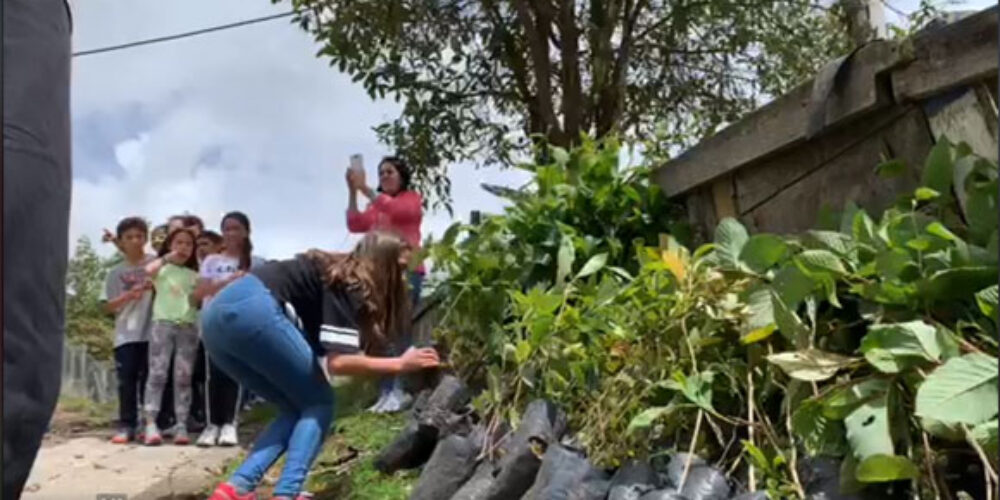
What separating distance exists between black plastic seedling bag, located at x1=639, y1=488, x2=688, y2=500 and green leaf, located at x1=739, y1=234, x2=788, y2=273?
19.8 inches

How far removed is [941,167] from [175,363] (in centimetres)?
374

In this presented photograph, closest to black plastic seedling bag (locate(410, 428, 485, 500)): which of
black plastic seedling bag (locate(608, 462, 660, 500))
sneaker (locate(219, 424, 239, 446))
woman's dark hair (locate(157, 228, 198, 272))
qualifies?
black plastic seedling bag (locate(608, 462, 660, 500))

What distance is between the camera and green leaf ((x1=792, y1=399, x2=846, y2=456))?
6.31ft

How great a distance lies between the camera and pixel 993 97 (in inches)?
85.1

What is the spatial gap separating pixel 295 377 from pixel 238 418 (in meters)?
2.34

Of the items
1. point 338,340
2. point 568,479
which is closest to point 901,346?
point 568,479

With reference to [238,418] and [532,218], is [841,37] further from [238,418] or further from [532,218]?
[238,418]

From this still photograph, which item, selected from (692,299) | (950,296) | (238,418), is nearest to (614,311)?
(692,299)

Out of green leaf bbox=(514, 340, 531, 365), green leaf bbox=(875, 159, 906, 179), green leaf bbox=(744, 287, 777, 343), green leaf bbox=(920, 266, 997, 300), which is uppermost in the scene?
green leaf bbox=(875, 159, 906, 179)

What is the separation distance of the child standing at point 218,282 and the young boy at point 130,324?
A: 1.09 ft

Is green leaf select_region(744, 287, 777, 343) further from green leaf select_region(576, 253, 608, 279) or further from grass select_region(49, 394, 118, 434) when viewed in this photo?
grass select_region(49, 394, 118, 434)

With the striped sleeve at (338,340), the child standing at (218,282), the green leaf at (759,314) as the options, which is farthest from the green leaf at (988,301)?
the child standing at (218,282)

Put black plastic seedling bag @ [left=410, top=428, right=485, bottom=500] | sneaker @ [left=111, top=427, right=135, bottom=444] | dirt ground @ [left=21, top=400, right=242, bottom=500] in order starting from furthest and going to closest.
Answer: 1. sneaker @ [left=111, top=427, right=135, bottom=444]
2. dirt ground @ [left=21, top=400, right=242, bottom=500]
3. black plastic seedling bag @ [left=410, top=428, right=485, bottom=500]

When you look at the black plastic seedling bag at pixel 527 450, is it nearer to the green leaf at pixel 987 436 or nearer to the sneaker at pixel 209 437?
the green leaf at pixel 987 436
